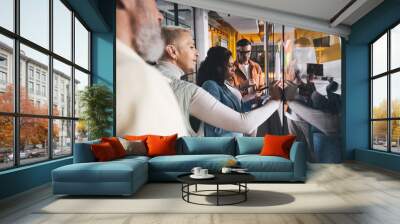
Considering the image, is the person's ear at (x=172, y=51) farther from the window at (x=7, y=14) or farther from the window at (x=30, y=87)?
the window at (x=7, y=14)

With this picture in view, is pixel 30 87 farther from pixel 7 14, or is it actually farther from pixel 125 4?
pixel 125 4

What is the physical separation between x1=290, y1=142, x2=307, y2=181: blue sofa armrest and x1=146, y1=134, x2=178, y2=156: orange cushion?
7.06 ft

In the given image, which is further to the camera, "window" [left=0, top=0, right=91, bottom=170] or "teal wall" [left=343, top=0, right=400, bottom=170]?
"teal wall" [left=343, top=0, right=400, bottom=170]

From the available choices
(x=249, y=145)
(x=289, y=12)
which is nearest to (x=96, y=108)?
(x=249, y=145)

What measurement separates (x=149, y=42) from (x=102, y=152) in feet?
12.8

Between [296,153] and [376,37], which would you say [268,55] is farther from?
[296,153]

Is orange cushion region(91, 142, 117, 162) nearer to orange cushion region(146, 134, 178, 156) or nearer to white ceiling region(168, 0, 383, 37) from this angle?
orange cushion region(146, 134, 178, 156)

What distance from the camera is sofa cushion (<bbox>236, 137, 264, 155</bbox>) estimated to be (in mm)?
6863

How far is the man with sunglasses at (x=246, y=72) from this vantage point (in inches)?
358

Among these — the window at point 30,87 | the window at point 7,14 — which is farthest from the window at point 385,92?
the window at point 7,14

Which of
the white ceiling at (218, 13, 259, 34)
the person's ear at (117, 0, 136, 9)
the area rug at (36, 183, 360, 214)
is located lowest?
the area rug at (36, 183, 360, 214)

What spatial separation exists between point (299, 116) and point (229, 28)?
9.06 feet

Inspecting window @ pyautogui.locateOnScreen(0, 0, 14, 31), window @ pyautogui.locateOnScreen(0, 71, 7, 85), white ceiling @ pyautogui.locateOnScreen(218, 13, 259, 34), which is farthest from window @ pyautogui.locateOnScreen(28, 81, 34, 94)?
white ceiling @ pyautogui.locateOnScreen(218, 13, 259, 34)

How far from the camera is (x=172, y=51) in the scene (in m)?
8.98
